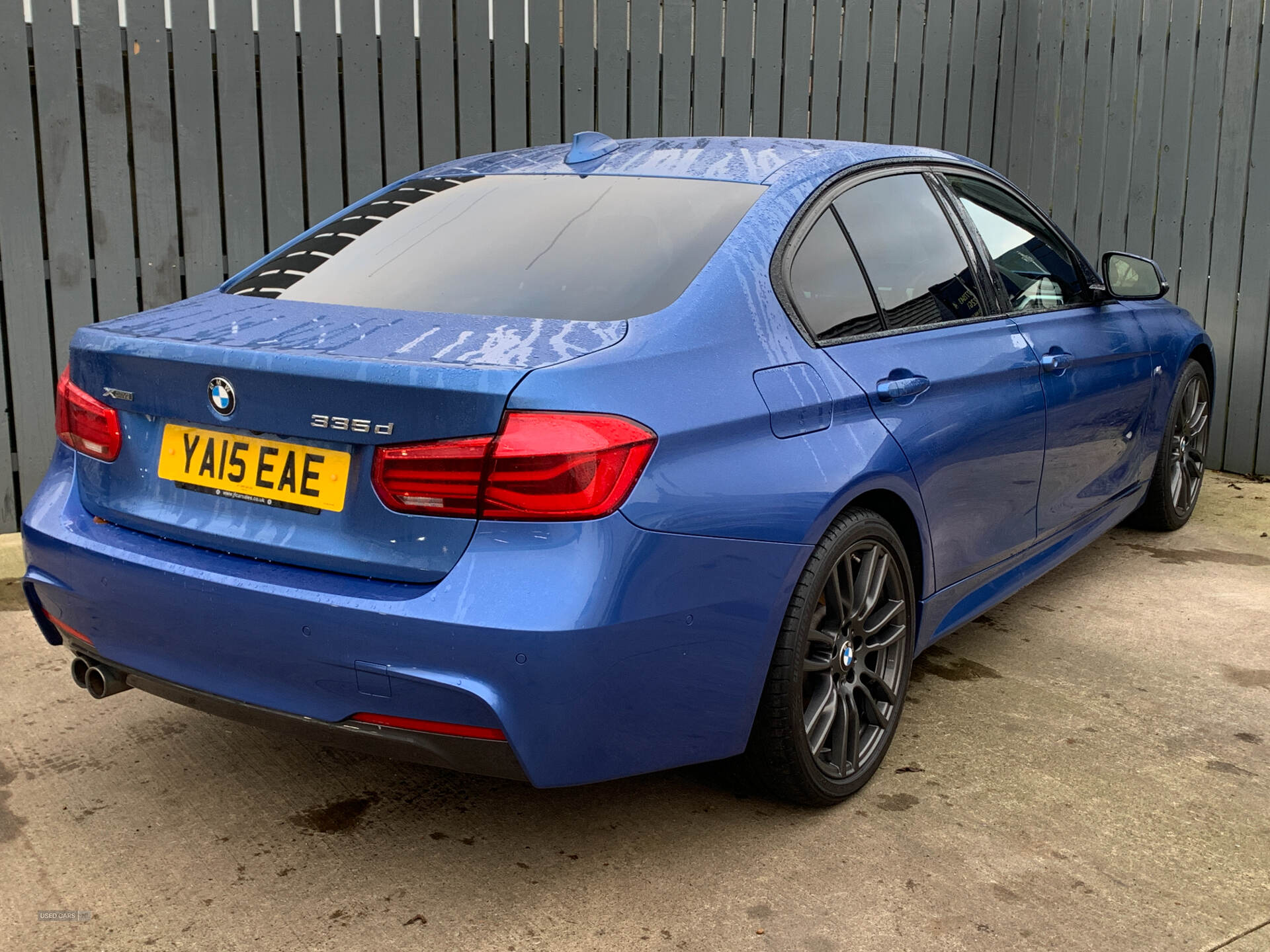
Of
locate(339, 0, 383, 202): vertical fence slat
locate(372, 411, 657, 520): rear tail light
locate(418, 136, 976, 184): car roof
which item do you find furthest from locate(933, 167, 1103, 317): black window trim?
locate(339, 0, 383, 202): vertical fence slat

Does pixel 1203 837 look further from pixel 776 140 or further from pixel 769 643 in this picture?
pixel 776 140

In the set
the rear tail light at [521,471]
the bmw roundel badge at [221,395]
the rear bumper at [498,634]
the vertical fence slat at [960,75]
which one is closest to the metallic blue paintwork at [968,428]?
the rear bumper at [498,634]

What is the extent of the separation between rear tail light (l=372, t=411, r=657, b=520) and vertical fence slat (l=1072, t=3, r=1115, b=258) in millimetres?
5513

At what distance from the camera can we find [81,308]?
5070 millimetres

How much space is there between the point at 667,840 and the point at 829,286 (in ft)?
4.28

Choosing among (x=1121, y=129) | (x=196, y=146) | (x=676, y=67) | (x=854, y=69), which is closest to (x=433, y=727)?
(x=196, y=146)

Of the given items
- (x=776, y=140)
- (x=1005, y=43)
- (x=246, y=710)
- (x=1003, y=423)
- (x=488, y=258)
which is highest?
(x=1005, y=43)

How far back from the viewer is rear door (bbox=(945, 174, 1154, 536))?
12.1 feet

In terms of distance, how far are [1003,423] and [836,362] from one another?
82 centimetres

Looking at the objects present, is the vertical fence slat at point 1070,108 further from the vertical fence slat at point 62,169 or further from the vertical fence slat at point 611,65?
the vertical fence slat at point 62,169

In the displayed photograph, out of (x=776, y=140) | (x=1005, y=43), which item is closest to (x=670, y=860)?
(x=776, y=140)

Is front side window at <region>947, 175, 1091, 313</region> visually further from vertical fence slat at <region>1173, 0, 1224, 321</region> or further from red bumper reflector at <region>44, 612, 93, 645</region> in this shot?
vertical fence slat at <region>1173, 0, 1224, 321</region>

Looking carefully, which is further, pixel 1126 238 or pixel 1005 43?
pixel 1005 43

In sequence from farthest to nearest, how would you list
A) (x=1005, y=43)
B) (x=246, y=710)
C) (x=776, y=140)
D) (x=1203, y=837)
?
(x=1005, y=43), (x=776, y=140), (x=1203, y=837), (x=246, y=710)
